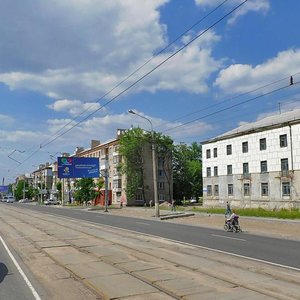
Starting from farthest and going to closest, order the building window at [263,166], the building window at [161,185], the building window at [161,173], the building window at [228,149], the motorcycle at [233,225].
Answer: the building window at [161,173]
the building window at [161,185]
the building window at [228,149]
the building window at [263,166]
the motorcycle at [233,225]

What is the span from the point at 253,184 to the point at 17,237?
124 ft

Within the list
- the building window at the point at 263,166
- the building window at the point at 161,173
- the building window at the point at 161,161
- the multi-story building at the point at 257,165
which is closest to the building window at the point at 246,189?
the multi-story building at the point at 257,165

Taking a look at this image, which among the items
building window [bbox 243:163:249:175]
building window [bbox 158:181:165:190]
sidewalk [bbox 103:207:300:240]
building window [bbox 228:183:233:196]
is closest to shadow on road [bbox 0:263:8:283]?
sidewalk [bbox 103:207:300:240]

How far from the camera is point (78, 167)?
6531 cm

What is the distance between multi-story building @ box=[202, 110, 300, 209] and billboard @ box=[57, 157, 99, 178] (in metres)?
17.0

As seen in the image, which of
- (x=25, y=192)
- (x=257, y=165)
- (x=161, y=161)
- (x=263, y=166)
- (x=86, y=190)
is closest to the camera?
(x=263, y=166)

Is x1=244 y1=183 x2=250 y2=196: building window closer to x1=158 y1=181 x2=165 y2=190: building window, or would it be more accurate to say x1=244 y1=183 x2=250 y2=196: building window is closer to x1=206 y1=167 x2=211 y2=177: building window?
x1=206 y1=167 x2=211 y2=177: building window

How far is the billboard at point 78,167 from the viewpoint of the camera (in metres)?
65.2

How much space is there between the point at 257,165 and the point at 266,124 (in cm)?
518

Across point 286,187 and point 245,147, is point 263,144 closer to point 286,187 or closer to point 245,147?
point 245,147

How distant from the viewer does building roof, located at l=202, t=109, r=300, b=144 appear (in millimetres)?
48544

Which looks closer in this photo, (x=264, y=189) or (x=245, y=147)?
(x=264, y=189)

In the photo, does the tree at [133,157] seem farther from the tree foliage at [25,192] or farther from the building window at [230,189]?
the tree foliage at [25,192]

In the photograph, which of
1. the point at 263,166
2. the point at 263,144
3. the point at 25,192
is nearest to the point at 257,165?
the point at 263,166
